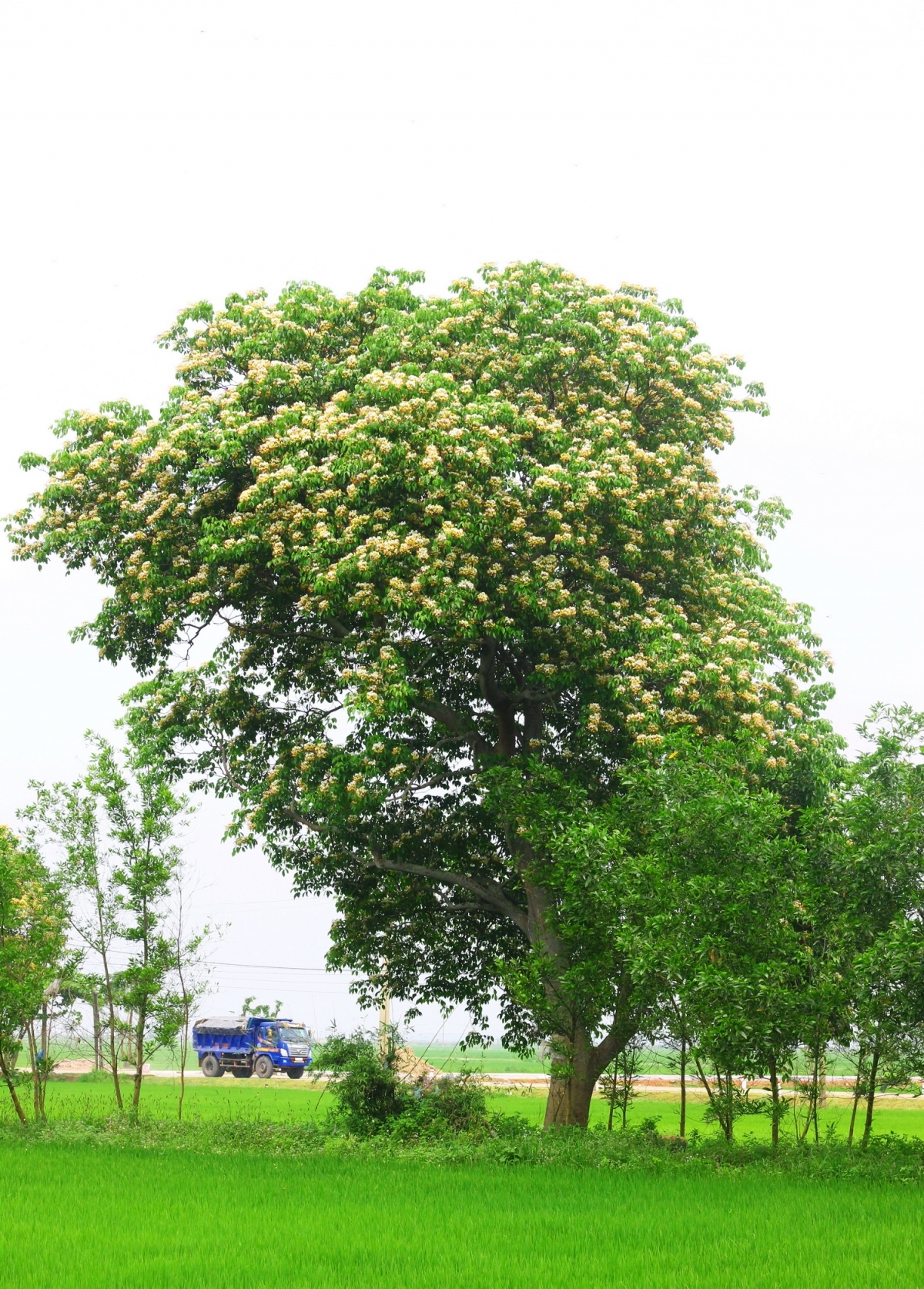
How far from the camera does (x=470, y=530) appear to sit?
749 inches

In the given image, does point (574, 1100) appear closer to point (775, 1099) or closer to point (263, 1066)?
point (775, 1099)

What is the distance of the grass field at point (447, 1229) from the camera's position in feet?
34.0

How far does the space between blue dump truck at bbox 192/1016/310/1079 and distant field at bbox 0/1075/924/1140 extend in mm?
626

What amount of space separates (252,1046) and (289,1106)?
17.6 m

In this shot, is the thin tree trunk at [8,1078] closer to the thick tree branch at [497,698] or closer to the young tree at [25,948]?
the young tree at [25,948]

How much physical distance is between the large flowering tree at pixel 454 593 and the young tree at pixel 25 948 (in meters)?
Answer: 4.61

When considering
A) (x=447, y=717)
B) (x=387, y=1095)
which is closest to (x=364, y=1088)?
(x=387, y=1095)

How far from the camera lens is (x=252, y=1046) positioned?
49188 mm

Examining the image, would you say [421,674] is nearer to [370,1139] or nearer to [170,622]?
[170,622]

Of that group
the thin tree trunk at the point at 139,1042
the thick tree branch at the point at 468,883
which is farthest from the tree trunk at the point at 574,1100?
the thin tree trunk at the point at 139,1042

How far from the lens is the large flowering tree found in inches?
754

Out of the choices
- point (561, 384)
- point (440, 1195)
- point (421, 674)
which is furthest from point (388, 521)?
point (440, 1195)

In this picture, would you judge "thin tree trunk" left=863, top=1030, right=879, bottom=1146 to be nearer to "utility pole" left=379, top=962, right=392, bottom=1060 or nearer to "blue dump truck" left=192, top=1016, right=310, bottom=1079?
"utility pole" left=379, top=962, right=392, bottom=1060

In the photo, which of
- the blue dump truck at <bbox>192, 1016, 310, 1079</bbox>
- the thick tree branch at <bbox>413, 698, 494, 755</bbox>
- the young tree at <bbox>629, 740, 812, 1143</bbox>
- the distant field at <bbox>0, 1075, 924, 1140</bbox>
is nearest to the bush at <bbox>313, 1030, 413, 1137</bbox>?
the distant field at <bbox>0, 1075, 924, 1140</bbox>
